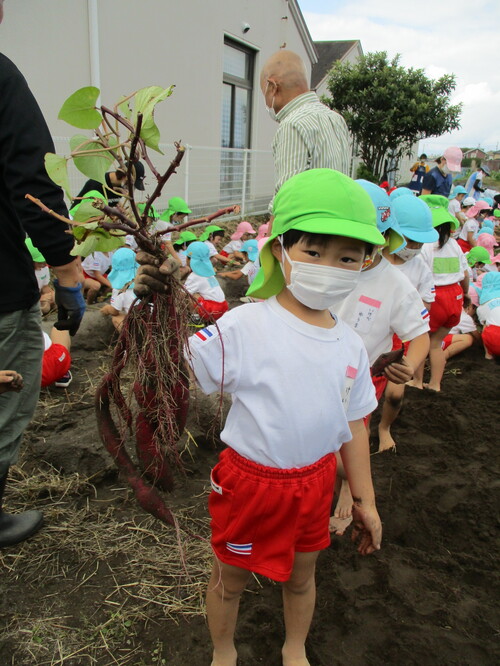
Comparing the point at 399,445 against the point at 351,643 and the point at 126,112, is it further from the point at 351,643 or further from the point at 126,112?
the point at 126,112

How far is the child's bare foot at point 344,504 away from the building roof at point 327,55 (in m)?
21.7

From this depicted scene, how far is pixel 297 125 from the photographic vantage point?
115 inches

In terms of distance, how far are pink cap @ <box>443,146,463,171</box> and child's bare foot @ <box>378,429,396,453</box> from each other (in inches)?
220

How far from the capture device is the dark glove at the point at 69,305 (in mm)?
2344

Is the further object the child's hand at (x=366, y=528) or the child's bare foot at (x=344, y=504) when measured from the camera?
the child's bare foot at (x=344, y=504)

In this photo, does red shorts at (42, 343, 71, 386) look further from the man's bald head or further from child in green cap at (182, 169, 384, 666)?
child in green cap at (182, 169, 384, 666)

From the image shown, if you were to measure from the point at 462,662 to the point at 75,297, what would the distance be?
7.23 ft

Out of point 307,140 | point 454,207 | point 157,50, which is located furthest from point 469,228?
point 307,140

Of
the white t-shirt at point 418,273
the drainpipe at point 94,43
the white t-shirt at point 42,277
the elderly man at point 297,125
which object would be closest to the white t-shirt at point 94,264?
the white t-shirt at point 42,277

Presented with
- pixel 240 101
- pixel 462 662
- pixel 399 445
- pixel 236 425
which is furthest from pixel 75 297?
pixel 240 101

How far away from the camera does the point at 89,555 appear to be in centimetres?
244

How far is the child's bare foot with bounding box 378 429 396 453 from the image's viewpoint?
350 cm

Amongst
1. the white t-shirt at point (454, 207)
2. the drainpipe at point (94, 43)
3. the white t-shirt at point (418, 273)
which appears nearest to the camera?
the white t-shirt at point (418, 273)

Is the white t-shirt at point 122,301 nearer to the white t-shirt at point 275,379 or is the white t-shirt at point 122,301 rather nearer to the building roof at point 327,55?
the white t-shirt at point 275,379
